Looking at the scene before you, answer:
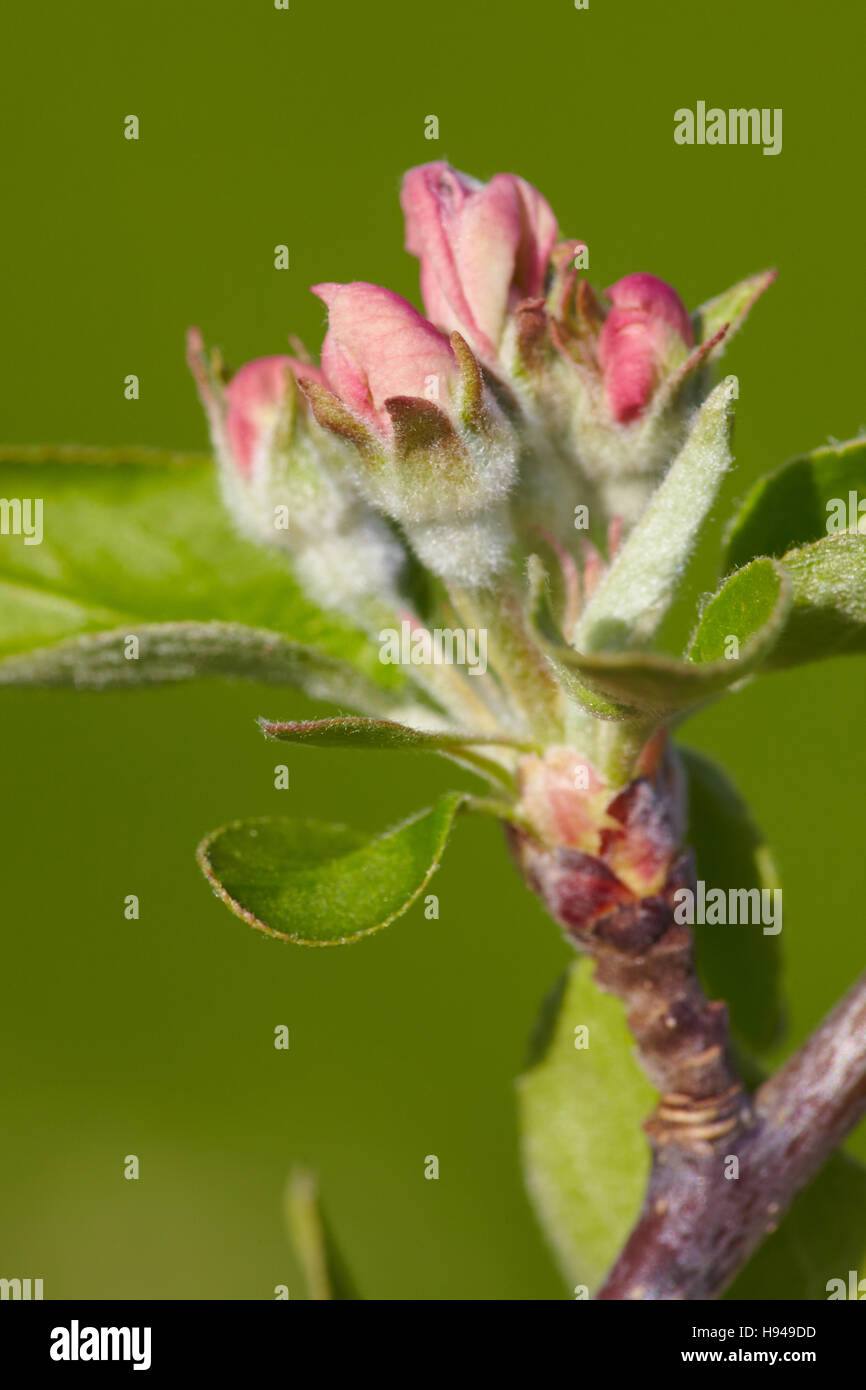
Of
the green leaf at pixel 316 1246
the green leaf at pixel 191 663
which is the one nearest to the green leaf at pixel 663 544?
the green leaf at pixel 191 663

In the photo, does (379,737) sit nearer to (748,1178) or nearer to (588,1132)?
(748,1178)

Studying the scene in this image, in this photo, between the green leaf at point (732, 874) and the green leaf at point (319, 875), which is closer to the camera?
the green leaf at point (319, 875)

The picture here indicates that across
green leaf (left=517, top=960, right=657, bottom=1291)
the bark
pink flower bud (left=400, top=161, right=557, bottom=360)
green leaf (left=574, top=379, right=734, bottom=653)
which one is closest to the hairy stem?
the bark

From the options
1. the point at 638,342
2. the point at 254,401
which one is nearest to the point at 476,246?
the point at 638,342

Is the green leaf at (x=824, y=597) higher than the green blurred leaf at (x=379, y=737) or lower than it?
higher

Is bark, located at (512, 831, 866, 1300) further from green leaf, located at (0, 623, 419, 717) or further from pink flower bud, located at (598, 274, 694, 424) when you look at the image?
pink flower bud, located at (598, 274, 694, 424)

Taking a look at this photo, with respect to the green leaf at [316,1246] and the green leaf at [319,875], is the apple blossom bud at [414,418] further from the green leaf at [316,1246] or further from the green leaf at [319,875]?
the green leaf at [316,1246]
